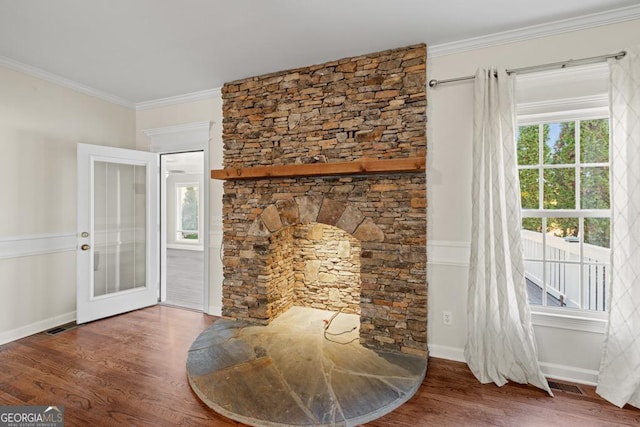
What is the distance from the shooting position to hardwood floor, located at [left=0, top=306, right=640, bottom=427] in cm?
193

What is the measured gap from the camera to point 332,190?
2943mm

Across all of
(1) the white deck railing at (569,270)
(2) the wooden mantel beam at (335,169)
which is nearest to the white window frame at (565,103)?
(1) the white deck railing at (569,270)

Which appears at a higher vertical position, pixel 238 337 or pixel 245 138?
pixel 245 138

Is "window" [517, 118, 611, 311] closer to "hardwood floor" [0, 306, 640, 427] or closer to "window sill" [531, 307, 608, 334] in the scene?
"window sill" [531, 307, 608, 334]

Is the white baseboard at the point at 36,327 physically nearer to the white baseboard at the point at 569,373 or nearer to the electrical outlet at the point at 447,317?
the electrical outlet at the point at 447,317

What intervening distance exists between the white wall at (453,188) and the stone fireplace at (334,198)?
14 cm

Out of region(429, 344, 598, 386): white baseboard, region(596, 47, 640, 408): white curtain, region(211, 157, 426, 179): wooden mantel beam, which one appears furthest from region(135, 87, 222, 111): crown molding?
region(429, 344, 598, 386): white baseboard

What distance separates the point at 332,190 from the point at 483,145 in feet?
4.31

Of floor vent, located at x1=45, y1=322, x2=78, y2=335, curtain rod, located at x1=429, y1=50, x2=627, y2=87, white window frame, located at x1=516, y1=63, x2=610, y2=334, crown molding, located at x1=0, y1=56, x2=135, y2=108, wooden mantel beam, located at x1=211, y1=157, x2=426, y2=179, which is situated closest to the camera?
curtain rod, located at x1=429, y1=50, x2=627, y2=87

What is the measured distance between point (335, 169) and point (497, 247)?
142cm

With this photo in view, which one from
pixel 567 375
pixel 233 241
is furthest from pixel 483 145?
pixel 233 241

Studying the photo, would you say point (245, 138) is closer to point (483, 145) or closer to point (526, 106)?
point (483, 145)

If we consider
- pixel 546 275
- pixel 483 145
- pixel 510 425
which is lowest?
pixel 510 425

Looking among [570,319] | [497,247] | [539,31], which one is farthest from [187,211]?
[570,319]
